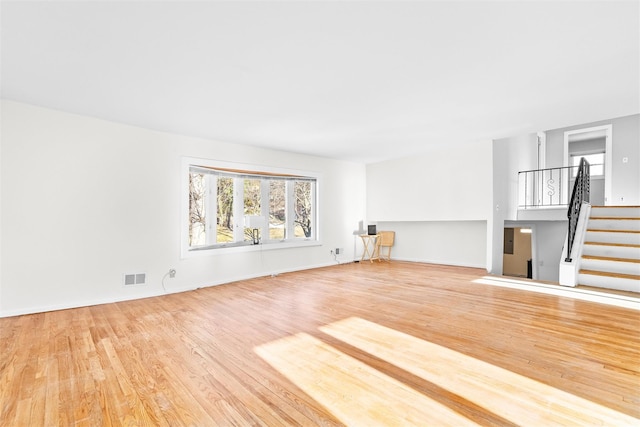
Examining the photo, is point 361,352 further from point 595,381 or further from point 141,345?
point 141,345

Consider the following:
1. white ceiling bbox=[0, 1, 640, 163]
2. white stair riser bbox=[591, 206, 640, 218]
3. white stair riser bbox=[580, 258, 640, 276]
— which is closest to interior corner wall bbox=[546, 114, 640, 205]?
white stair riser bbox=[591, 206, 640, 218]

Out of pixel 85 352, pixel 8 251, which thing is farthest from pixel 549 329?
pixel 8 251

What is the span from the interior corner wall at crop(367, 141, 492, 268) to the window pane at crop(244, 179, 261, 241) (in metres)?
3.11

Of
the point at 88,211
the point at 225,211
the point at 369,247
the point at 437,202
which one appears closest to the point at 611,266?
the point at 437,202

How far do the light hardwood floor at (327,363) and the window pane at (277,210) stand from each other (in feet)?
7.46

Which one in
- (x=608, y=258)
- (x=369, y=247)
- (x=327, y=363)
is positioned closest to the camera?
(x=327, y=363)

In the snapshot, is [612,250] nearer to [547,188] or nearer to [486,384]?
[547,188]

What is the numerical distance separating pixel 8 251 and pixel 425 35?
15.7 ft

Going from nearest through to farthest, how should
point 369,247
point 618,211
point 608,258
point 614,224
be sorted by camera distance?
point 608,258 → point 614,224 → point 618,211 → point 369,247

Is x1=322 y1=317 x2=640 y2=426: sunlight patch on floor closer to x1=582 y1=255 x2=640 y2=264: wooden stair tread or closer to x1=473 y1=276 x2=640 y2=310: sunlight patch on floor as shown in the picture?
x1=473 y1=276 x2=640 y2=310: sunlight patch on floor

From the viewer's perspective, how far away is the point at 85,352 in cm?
252

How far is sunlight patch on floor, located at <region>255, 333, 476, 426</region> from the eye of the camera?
1633 millimetres

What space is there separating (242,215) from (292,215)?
1.15 metres

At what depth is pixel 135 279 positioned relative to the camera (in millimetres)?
4254
